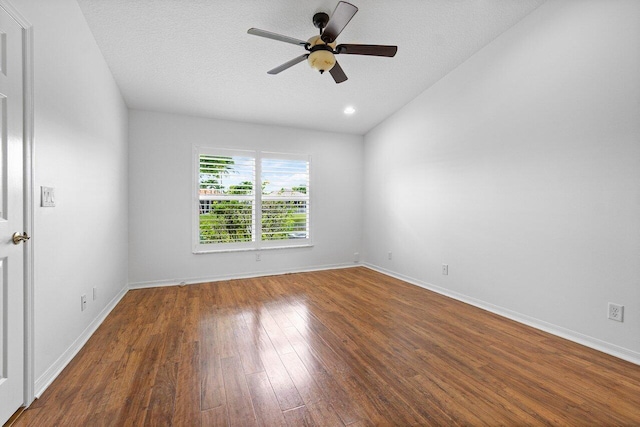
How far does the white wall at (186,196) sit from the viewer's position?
396cm

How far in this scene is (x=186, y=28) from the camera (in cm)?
256

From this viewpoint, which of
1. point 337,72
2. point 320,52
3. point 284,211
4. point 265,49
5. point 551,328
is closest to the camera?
point 320,52

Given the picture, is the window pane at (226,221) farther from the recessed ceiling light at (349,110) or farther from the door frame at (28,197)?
the door frame at (28,197)

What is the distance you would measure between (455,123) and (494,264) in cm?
178

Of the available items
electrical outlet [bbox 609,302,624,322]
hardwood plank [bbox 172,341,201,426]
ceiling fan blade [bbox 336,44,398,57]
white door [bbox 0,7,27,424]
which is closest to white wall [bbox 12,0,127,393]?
white door [bbox 0,7,27,424]

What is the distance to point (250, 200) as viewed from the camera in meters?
4.56

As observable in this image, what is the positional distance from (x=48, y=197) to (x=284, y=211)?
127 inches

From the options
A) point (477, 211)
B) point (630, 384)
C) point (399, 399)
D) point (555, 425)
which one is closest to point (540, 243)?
point (477, 211)

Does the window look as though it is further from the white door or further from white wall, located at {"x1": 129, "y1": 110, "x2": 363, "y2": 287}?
the white door

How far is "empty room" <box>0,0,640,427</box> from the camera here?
158cm

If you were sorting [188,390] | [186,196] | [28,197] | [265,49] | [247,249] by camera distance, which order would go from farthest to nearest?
[247,249] → [186,196] → [265,49] → [188,390] → [28,197]

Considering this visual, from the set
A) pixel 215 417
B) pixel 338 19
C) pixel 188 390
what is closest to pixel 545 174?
pixel 338 19

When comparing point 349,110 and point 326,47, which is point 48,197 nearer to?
point 326,47

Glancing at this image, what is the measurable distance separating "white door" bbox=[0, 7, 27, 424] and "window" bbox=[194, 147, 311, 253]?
108 inches
